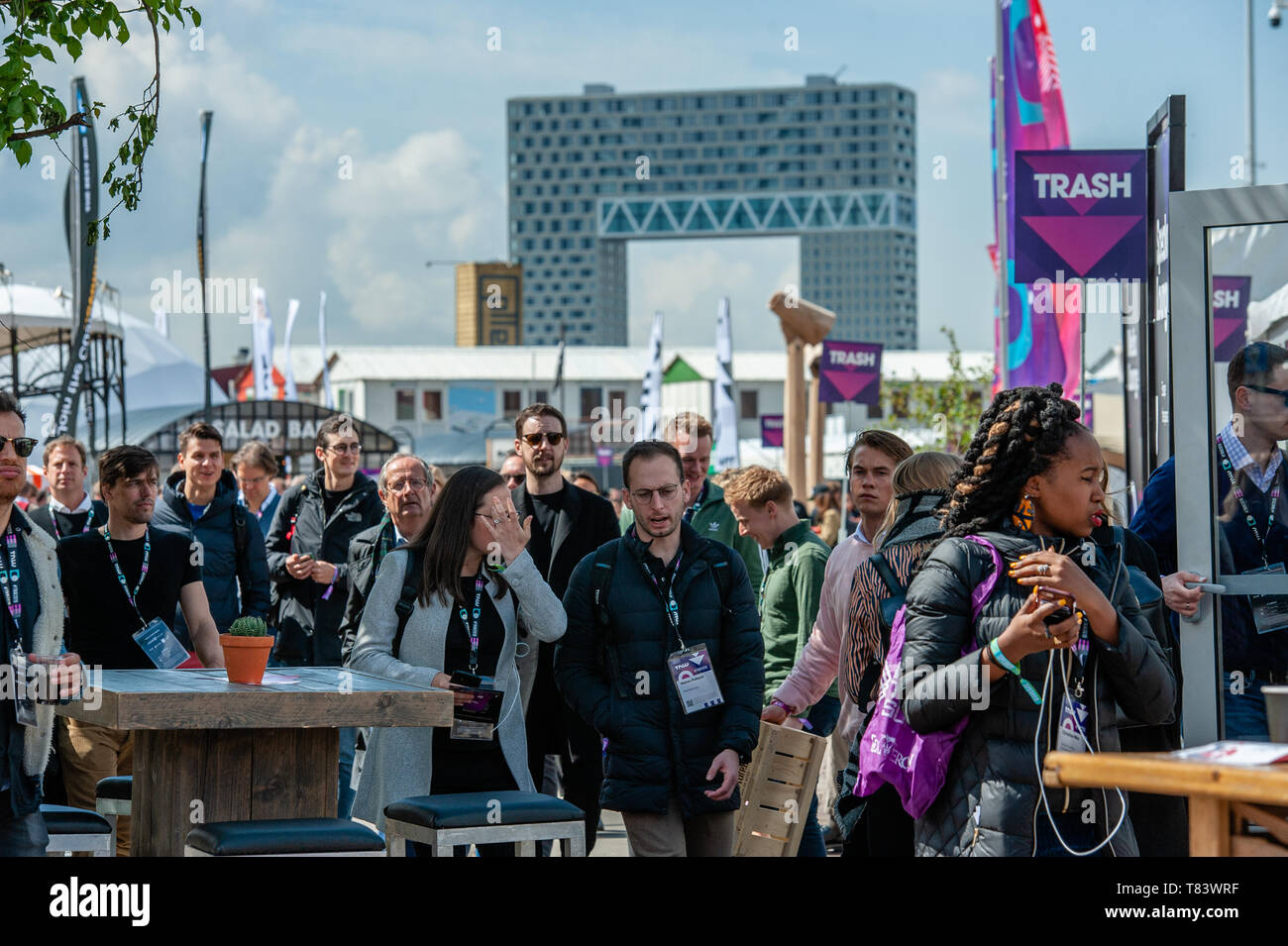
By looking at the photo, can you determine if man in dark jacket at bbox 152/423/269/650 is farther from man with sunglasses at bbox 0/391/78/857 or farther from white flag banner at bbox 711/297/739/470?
white flag banner at bbox 711/297/739/470

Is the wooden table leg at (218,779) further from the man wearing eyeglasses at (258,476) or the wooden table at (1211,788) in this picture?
the man wearing eyeglasses at (258,476)

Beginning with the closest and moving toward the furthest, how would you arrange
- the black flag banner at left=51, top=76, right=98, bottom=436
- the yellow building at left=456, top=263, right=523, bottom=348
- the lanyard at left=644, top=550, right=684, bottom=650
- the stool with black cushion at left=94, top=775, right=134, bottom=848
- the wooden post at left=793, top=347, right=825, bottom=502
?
the lanyard at left=644, top=550, right=684, bottom=650, the stool with black cushion at left=94, top=775, right=134, bottom=848, the black flag banner at left=51, top=76, right=98, bottom=436, the wooden post at left=793, top=347, right=825, bottom=502, the yellow building at left=456, top=263, right=523, bottom=348

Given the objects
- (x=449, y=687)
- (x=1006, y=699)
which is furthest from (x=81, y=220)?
Result: (x=1006, y=699)

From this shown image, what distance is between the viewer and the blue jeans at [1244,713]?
5152 millimetres

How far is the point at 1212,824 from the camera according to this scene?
299cm

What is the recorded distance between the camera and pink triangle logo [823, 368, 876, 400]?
Result: 24.1 metres

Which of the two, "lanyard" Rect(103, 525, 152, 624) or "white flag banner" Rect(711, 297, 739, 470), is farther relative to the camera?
"white flag banner" Rect(711, 297, 739, 470)

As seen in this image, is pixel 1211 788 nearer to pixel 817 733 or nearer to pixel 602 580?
pixel 602 580

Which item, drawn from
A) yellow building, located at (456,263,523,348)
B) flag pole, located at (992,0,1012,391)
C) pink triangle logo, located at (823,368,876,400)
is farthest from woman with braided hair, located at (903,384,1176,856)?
yellow building, located at (456,263,523,348)

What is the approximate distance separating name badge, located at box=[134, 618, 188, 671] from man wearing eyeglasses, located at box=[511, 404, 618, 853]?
1414 millimetres

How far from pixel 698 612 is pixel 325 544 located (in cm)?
330
